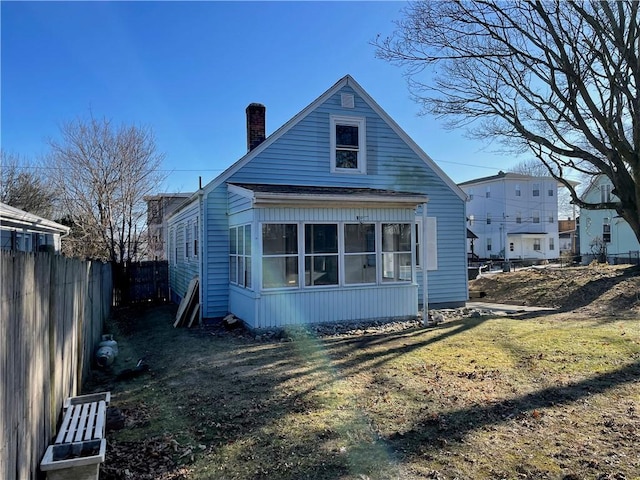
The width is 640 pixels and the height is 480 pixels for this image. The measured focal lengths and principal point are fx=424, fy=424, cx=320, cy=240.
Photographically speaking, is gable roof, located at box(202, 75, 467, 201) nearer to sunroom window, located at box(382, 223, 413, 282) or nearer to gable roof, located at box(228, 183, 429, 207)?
gable roof, located at box(228, 183, 429, 207)

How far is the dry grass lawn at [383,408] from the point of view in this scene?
156 inches

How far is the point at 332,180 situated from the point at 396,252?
10.3 feet

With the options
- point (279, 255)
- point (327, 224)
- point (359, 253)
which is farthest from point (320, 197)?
point (359, 253)

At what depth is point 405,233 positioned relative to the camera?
11484 mm

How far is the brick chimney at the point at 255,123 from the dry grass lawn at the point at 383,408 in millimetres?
6712

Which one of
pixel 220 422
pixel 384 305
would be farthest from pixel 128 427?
pixel 384 305

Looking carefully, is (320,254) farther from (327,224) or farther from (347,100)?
(347,100)

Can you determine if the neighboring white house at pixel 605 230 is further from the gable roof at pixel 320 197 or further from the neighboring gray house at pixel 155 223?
the neighboring gray house at pixel 155 223

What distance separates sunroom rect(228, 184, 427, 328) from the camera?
9.88 m

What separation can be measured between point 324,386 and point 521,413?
103 inches

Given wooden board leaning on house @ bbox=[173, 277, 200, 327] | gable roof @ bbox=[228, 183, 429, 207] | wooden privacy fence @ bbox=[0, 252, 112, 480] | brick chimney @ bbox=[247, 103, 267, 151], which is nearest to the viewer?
wooden privacy fence @ bbox=[0, 252, 112, 480]

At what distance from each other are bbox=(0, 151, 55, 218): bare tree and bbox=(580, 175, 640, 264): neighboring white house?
36.4 m

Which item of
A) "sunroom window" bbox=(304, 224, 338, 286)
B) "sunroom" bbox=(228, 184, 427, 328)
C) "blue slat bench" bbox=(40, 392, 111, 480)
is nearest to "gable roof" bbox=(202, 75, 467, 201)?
"sunroom" bbox=(228, 184, 427, 328)

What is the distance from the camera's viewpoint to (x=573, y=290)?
15.7 meters
